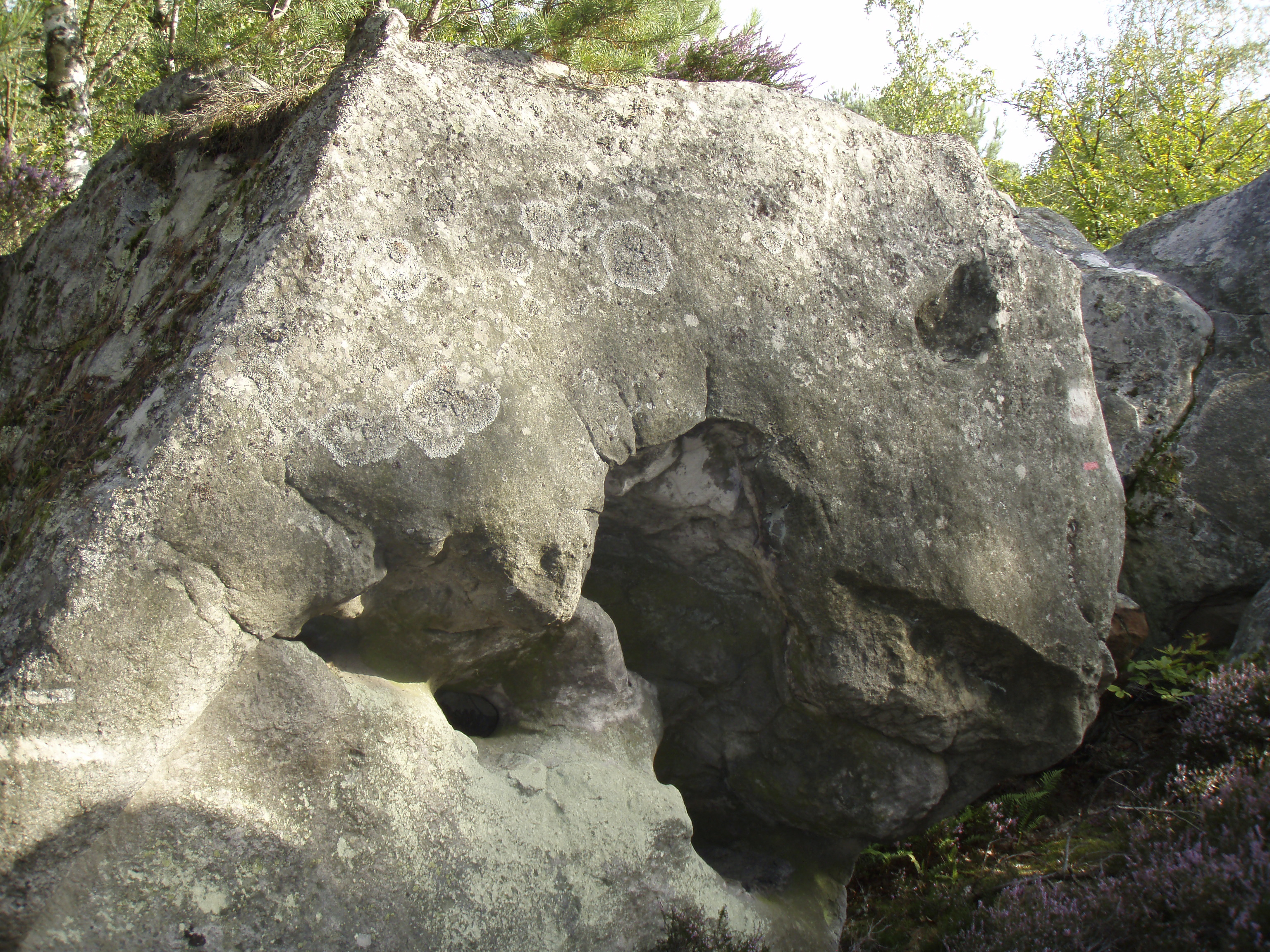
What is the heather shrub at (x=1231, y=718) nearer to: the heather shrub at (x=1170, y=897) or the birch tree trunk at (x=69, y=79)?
the heather shrub at (x=1170, y=897)

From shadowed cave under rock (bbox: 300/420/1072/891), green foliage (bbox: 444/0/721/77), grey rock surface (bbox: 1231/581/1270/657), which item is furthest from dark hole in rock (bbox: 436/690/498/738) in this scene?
grey rock surface (bbox: 1231/581/1270/657)

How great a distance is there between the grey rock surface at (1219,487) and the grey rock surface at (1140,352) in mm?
76

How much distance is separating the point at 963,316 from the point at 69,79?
8.67m

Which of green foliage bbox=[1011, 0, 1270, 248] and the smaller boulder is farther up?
green foliage bbox=[1011, 0, 1270, 248]

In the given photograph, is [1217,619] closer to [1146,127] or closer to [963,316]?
[963,316]

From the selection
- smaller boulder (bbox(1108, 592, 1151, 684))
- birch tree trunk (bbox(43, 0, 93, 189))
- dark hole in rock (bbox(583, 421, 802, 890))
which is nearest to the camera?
dark hole in rock (bbox(583, 421, 802, 890))

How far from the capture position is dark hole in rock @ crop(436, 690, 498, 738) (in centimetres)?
316

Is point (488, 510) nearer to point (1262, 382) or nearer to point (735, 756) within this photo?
point (735, 756)

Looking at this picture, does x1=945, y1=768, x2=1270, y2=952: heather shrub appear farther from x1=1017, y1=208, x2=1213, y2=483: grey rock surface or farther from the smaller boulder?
x1=1017, y1=208, x2=1213, y2=483: grey rock surface

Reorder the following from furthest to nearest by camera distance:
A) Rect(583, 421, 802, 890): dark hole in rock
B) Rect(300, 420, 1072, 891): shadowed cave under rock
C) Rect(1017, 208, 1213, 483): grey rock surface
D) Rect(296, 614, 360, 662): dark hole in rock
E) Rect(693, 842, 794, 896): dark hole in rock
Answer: Rect(1017, 208, 1213, 483): grey rock surface, Rect(693, 842, 794, 896): dark hole in rock, Rect(583, 421, 802, 890): dark hole in rock, Rect(300, 420, 1072, 891): shadowed cave under rock, Rect(296, 614, 360, 662): dark hole in rock

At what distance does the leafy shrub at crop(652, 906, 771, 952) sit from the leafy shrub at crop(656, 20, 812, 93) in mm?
3117

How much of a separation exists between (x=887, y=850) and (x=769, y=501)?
6.84 feet

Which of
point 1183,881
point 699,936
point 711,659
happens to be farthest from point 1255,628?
point 699,936

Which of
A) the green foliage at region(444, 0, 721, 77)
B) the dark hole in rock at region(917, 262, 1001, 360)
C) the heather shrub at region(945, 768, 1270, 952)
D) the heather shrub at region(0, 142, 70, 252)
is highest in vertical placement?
the green foliage at region(444, 0, 721, 77)
